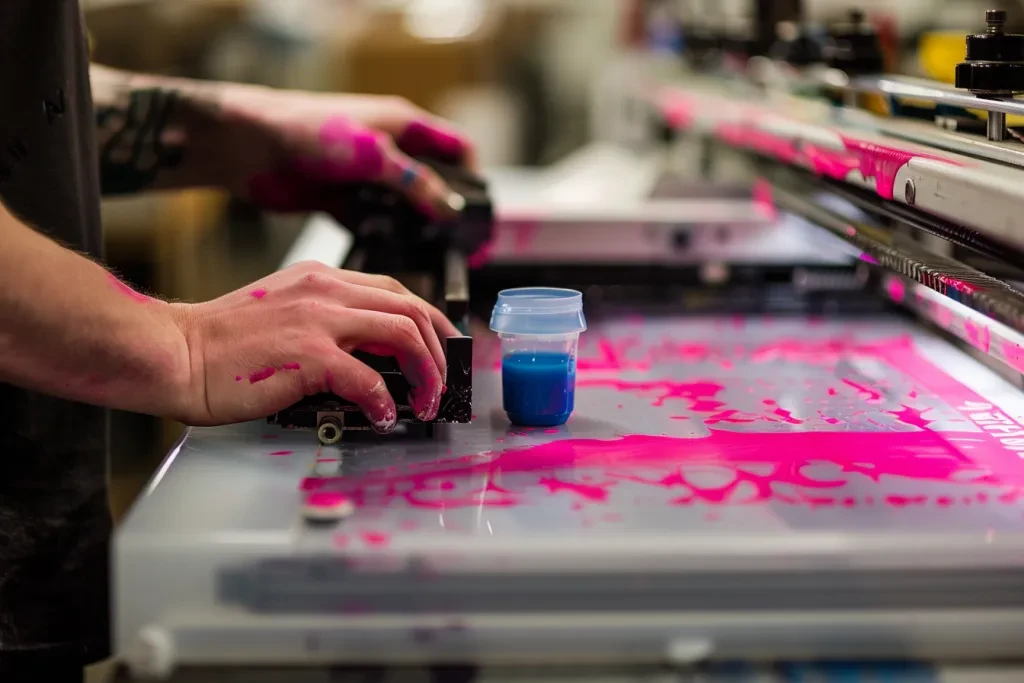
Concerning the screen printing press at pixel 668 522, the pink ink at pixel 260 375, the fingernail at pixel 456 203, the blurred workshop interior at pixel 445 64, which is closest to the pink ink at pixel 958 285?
the screen printing press at pixel 668 522

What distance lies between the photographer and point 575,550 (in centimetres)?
72

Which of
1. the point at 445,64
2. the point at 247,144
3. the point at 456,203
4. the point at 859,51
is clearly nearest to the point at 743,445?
the point at 456,203

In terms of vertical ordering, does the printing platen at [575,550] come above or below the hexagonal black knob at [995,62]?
below

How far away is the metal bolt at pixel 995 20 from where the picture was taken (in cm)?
97

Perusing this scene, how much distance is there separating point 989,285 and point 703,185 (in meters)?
0.98

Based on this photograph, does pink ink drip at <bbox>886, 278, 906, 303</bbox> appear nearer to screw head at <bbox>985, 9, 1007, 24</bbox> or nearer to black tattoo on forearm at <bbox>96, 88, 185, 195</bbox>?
screw head at <bbox>985, 9, 1007, 24</bbox>

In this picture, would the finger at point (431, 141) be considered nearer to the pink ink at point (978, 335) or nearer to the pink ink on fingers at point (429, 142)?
the pink ink on fingers at point (429, 142)

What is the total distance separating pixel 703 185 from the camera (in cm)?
184

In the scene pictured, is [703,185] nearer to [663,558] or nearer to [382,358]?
[382,358]

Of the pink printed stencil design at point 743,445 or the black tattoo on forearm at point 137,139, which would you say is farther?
the black tattoo on forearm at point 137,139

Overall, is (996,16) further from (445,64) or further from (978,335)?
(445,64)

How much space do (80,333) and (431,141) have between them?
2.84ft

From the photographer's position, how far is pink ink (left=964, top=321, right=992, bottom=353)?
0.98 meters

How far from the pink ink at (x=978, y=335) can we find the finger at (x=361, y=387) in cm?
51
